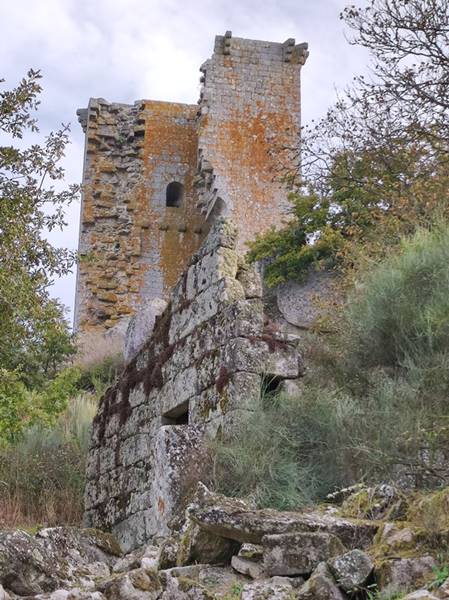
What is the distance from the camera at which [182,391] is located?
10453mm

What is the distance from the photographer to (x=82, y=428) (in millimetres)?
15000

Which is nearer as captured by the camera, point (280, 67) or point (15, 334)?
point (15, 334)

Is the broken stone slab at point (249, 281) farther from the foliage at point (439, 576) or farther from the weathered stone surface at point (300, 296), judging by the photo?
the weathered stone surface at point (300, 296)

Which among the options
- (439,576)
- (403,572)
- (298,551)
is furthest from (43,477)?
(439,576)

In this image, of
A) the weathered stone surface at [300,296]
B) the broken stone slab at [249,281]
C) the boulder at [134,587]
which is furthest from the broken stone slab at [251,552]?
the weathered stone surface at [300,296]

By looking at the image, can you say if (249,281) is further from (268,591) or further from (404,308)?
(268,591)

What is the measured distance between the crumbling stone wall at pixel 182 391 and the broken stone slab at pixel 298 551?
76.4 inches

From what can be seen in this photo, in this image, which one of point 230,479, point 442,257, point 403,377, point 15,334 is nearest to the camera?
point 230,479


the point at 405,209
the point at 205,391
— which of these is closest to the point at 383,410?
the point at 205,391

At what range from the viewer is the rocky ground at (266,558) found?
5.99 m

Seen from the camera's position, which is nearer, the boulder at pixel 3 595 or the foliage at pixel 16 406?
the boulder at pixel 3 595

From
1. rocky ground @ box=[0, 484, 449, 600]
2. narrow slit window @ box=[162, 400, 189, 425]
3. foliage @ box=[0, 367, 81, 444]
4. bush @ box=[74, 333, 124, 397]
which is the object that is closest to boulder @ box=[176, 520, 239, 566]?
rocky ground @ box=[0, 484, 449, 600]

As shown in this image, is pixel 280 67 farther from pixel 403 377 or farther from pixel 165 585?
pixel 165 585

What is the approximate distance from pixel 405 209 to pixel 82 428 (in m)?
5.22
